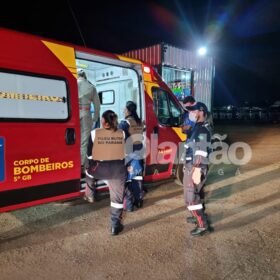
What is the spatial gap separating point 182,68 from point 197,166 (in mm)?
6504

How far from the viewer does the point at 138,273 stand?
3.07m

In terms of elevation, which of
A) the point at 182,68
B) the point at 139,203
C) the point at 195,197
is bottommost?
the point at 139,203

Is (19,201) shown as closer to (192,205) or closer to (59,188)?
(59,188)

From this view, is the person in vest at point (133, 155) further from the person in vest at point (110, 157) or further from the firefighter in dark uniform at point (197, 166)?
the firefighter in dark uniform at point (197, 166)

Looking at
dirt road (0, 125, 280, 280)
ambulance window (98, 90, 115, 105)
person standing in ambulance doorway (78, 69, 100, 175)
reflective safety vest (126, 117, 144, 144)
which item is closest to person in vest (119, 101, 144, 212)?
reflective safety vest (126, 117, 144, 144)

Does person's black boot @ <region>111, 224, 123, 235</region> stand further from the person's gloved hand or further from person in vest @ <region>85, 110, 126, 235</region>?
the person's gloved hand

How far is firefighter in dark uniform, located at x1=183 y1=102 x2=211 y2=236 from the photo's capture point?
381 centimetres

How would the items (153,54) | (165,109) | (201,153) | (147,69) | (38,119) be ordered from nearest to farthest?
(201,153)
(38,119)
(147,69)
(165,109)
(153,54)

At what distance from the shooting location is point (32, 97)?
3811 millimetres

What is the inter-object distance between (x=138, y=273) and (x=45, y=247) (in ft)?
4.03

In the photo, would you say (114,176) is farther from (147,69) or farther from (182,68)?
(182,68)

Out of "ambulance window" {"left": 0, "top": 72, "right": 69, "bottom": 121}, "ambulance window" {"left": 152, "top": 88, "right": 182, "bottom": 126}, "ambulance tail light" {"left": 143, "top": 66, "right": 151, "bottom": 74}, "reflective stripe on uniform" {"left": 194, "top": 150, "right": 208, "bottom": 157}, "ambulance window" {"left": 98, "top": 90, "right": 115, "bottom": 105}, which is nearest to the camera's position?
"ambulance window" {"left": 0, "top": 72, "right": 69, "bottom": 121}

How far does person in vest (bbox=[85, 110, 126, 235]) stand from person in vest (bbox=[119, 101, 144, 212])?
0.80 metres

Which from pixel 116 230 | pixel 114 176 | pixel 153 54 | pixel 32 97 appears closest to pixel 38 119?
pixel 32 97
